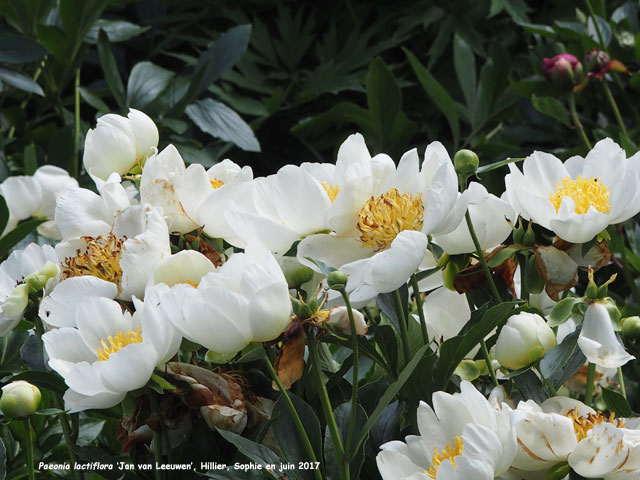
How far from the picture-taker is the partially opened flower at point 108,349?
17.7 inches

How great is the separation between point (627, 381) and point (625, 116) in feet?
1.96

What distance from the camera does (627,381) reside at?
955 millimetres

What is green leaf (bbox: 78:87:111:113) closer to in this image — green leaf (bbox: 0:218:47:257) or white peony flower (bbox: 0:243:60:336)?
green leaf (bbox: 0:218:47:257)

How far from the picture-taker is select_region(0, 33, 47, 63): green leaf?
1096 millimetres

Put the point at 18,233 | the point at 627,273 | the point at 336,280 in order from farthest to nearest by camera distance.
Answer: the point at 627,273
the point at 18,233
the point at 336,280

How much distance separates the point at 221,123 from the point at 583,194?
73 cm

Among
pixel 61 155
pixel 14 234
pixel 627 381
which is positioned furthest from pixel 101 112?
pixel 627 381

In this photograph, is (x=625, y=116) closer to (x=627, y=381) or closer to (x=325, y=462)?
(x=627, y=381)

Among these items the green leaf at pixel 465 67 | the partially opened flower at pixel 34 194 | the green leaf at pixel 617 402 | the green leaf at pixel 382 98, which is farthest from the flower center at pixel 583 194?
the green leaf at pixel 465 67

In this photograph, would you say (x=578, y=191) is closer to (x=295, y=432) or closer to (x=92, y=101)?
(x=295, y=432)

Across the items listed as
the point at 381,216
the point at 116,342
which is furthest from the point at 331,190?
the point at 116,342

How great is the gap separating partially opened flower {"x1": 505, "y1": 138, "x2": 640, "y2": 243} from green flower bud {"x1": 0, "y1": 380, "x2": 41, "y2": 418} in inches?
11.7

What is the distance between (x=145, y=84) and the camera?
1227 mm

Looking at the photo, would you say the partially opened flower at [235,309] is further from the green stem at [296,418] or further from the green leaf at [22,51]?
the green leaf at [22,51]
